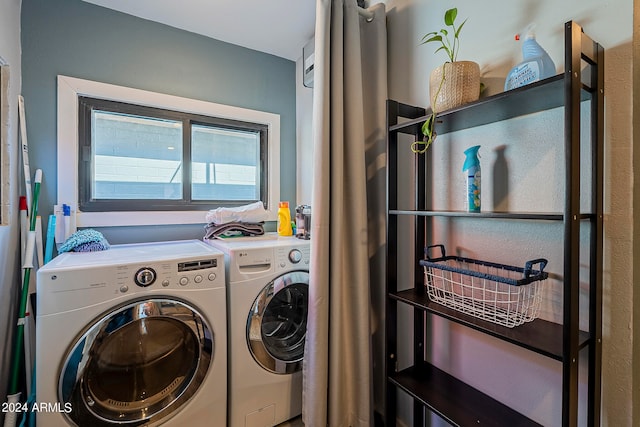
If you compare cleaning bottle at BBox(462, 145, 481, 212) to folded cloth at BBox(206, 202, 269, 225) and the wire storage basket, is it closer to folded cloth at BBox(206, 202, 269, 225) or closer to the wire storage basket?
the wire storage basket

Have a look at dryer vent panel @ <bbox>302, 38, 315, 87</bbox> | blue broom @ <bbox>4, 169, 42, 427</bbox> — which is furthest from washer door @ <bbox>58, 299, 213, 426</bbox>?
dryer vent panel @ <bbox>302, 38, 315, 87</bbox>

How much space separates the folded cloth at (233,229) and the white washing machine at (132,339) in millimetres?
372

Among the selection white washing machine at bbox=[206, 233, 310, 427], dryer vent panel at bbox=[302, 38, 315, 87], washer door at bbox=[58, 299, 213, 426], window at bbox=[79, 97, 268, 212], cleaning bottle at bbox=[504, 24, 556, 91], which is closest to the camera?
cleaning bottle at bbox=[504, 24, 556, 91]

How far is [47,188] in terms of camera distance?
1595 millimetres

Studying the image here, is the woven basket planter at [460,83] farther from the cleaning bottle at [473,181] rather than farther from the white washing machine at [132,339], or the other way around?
the white washing machine at [132,339]

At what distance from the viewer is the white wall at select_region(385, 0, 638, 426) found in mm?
798

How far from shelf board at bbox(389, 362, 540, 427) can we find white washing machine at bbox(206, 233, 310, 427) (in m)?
0.61

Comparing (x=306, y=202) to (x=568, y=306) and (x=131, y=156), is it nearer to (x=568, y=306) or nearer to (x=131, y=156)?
(x=131, y=156)

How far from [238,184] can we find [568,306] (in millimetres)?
2055

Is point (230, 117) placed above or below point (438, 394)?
above

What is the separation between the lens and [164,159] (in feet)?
6.57

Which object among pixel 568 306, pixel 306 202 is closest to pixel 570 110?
pixel 568 306

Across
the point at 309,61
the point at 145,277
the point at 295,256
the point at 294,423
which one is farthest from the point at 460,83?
the point at 294,423

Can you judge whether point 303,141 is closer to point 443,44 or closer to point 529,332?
point 443,44
